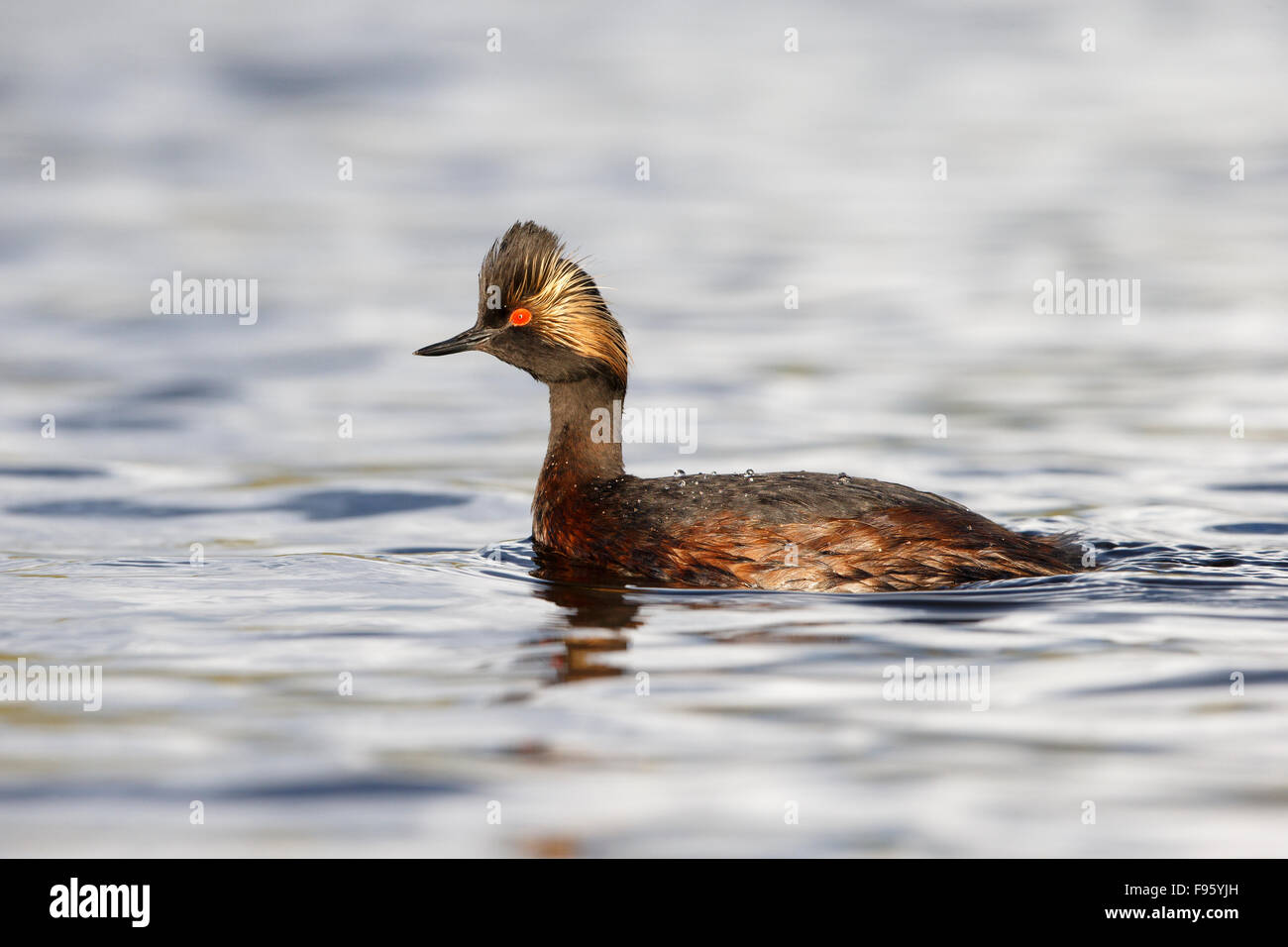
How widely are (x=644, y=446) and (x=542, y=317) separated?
3.71m

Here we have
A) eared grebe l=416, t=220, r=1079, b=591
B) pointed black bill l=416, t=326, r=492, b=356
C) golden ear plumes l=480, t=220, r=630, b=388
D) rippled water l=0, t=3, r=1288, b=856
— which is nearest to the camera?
rippled water l=0, t=3, r=1288, b=856

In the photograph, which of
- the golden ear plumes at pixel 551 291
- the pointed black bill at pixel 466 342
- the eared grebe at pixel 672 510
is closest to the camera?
the eared grebe at pixel 672 510

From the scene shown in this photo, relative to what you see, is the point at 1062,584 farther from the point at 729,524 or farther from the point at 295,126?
the point at 295,126

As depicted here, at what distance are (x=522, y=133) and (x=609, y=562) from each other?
1812 cm

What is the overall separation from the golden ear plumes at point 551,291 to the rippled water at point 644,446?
52.8 inches

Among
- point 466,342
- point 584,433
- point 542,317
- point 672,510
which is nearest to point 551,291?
point 542,317

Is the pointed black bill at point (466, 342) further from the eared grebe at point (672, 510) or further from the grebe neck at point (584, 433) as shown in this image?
the grebe neck at point (584, 433)

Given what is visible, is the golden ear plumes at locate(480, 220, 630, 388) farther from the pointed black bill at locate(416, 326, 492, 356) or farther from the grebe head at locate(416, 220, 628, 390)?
the pointed black bill at locate(416, 326, 492, 356)

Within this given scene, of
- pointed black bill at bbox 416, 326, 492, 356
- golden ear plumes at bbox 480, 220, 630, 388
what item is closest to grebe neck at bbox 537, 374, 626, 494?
golden ear plumes at bbox 480, 220, 630, 388

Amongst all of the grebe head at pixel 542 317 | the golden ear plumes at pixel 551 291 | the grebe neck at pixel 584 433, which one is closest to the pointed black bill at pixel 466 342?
the grebe head at pixel 542 317

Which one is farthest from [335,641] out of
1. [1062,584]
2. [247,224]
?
[247,224]

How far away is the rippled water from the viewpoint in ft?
20.9

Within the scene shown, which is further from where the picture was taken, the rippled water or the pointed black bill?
the pointed black bill

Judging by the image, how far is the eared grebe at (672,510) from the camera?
902 centimetres
